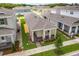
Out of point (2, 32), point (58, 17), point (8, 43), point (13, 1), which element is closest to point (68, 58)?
point (58, 17)

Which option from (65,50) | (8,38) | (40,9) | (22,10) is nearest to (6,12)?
(22,10)

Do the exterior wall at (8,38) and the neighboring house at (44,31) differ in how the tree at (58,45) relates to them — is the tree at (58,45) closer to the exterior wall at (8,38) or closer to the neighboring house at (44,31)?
the neighboring house at (44,31)

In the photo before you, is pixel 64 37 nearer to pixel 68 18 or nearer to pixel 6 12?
pixel 68 18

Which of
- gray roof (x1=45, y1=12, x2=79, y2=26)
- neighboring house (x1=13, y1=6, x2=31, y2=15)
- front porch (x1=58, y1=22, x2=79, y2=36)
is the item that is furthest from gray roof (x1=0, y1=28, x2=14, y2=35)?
front porch (x1=58, y1=22, x2=79, y2=36)

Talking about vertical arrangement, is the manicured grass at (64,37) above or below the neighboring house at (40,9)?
below

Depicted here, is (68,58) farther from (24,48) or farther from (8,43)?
(8,43)

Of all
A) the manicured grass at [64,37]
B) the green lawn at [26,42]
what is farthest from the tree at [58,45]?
the green lawn at [26,42]
